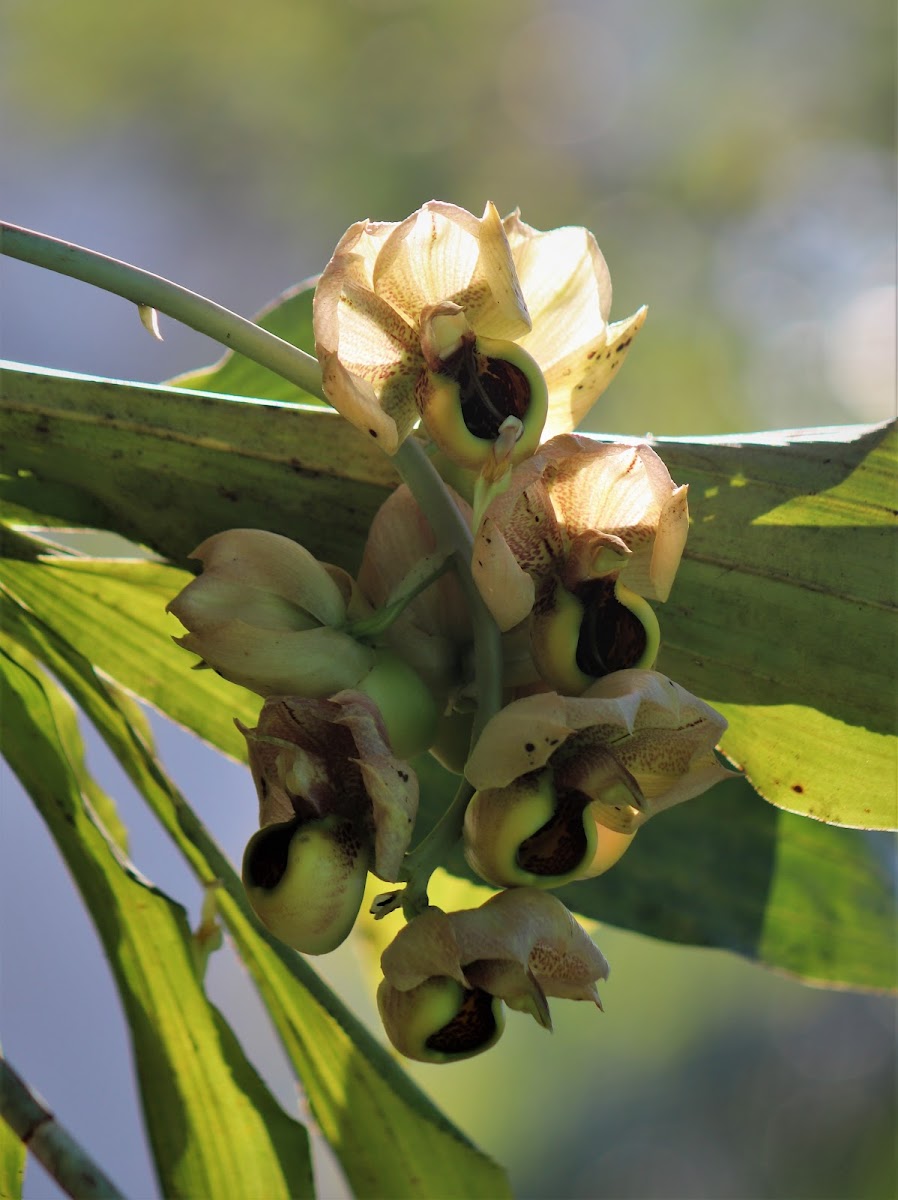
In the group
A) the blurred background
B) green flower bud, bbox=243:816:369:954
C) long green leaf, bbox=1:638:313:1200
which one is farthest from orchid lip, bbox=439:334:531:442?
→ the blurred background

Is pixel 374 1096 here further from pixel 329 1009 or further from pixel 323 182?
pixel 323 182

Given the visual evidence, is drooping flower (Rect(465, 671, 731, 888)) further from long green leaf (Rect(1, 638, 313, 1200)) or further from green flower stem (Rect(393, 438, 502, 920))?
long green leaf (Rect(1, 638, 313, 1200))

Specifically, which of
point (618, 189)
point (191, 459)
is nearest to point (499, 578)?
point (191, 459)

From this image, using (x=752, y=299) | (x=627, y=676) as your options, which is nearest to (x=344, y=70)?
(x=752, y=299)

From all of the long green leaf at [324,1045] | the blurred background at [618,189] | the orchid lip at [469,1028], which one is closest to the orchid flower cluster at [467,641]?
the orchid lip at [469,1028]

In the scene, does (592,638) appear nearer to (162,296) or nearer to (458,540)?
(458,540)

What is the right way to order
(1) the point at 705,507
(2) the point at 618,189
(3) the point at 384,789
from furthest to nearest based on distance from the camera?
(2) the point at 618,189
(1) the point at 705,507
(3) the point at 384,789
